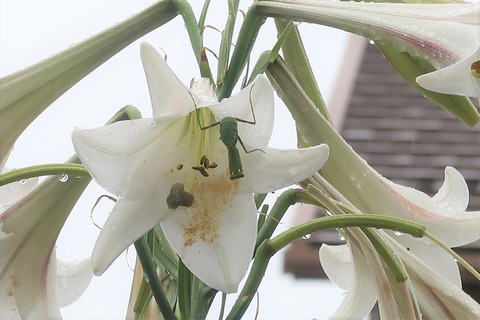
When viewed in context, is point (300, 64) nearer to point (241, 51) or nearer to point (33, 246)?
point (241, 51)

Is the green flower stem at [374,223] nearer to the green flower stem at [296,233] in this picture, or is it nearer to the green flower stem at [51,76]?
the green flower stem at [296,233]

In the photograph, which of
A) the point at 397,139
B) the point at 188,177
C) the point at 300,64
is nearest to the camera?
the point at 188,177

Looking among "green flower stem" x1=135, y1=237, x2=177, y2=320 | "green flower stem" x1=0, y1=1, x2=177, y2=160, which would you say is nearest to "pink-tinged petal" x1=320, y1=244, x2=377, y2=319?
"green flower stem" x1=135, y1=237, x2=177, y2=320

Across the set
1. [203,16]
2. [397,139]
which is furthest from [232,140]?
[397,139]

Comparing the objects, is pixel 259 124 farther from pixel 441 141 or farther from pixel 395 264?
pixel 441 141

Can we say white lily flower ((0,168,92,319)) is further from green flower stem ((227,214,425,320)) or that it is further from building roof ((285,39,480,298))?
building roof ((285,39,480,298))

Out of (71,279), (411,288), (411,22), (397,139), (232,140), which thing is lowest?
(397,139)

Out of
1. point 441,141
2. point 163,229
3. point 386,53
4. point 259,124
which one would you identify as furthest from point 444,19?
point 441,141
